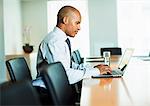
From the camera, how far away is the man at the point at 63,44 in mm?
2223

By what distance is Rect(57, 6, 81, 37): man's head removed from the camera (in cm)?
231

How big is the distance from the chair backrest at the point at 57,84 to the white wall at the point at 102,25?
258 inches

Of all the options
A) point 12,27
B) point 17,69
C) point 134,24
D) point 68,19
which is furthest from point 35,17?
point 68,19

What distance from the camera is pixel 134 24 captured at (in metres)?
8.26

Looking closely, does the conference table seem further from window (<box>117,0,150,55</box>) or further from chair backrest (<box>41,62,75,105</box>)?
window (<box>117,0,150,55</box>)

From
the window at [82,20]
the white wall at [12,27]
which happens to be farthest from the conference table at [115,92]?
the window at [82,20]

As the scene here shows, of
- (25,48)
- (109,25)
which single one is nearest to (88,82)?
(25,48)

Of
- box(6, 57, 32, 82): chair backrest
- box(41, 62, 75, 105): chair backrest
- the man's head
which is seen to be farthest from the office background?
box(41, 62, 75, 105): chair backrest

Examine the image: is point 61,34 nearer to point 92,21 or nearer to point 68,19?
point 68,19

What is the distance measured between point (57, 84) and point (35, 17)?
684 centimetres

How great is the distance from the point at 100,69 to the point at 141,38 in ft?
19.5

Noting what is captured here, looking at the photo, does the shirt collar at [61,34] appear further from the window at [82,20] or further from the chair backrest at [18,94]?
the window at [82,20]

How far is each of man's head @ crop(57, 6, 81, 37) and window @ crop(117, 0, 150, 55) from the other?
19.7 ft

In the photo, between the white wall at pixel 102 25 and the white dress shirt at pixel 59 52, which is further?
the white wall at pixel 102 25
